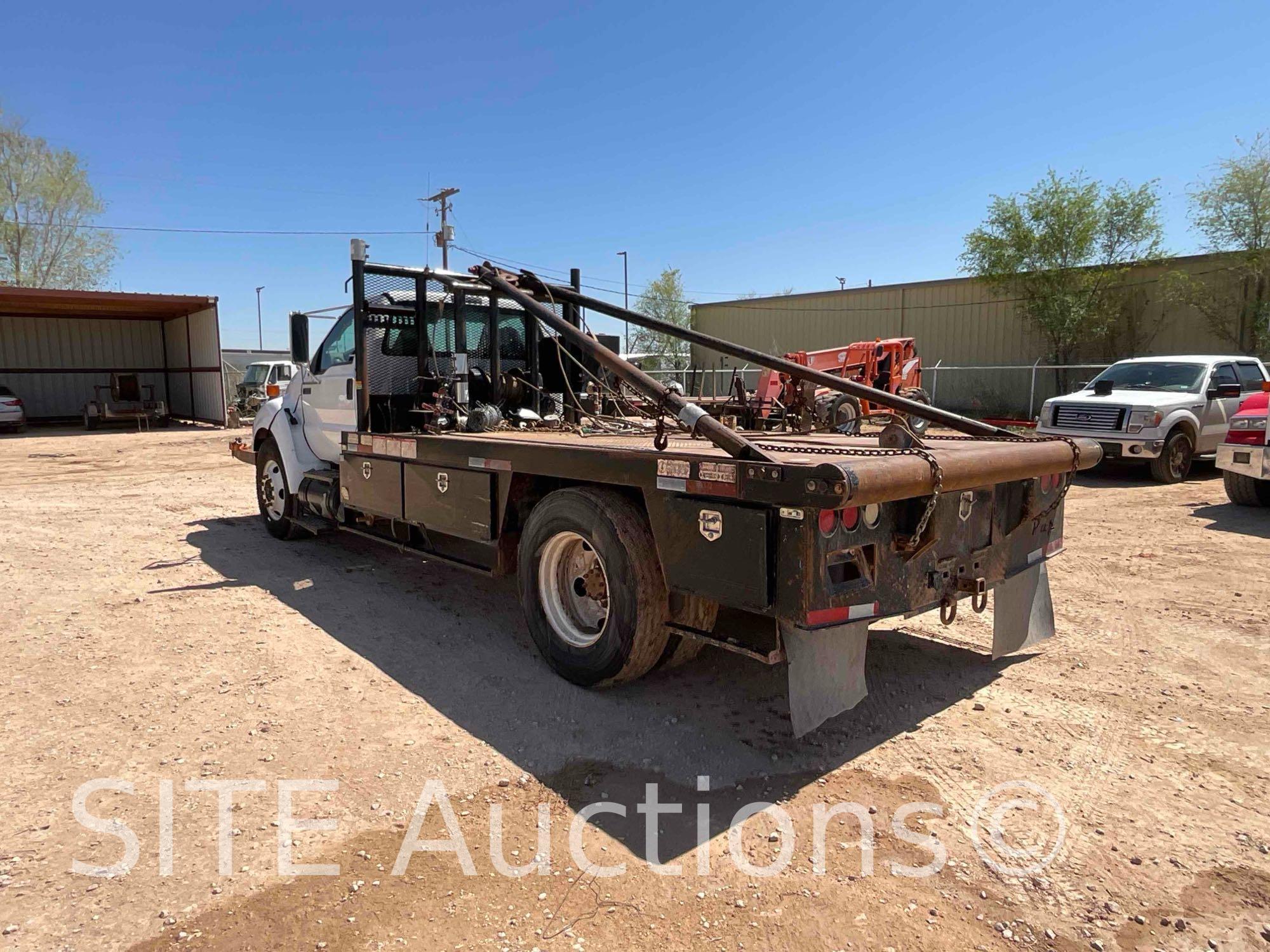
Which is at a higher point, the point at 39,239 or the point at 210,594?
the point at 39,239

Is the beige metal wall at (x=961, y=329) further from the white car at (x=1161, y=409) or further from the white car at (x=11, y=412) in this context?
the white car at (x=11, y=412)

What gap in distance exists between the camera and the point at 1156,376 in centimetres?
1312

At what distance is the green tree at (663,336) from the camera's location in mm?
33941

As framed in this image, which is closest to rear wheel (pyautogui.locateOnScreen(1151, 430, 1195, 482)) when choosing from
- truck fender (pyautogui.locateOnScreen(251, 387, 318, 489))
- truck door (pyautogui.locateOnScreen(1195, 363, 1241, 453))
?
truck door (pyautogui.locateOnScreen(1195, 363, 1241, 453))

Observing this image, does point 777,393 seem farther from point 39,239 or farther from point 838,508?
point 39,239

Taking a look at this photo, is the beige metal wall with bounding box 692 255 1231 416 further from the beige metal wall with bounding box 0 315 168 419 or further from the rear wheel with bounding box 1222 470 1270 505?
the beige metal wall with bounding box 0 315 168 419

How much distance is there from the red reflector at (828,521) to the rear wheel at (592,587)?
0.93m

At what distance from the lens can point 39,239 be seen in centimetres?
3747

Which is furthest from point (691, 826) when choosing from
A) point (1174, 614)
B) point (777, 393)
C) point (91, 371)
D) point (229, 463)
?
point (91, 371)

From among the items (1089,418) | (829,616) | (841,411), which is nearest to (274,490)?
(841,411)

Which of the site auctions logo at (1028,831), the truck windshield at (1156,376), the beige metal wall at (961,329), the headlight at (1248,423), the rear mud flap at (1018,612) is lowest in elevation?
the site auctions logo at (1028,831)

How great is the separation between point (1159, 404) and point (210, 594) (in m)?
12.3

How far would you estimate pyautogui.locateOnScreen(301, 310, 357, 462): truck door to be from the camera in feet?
23.9

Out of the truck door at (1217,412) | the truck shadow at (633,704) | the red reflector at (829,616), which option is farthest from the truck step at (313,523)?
the truck door at (1217,412)
